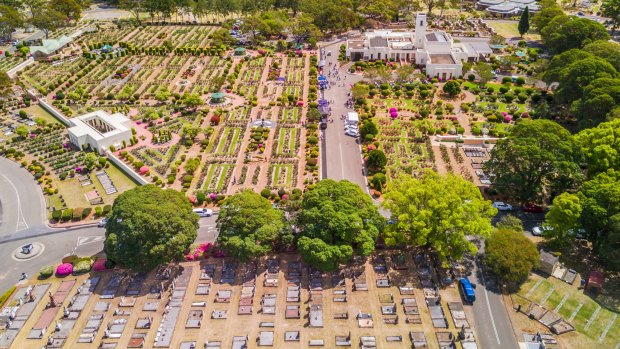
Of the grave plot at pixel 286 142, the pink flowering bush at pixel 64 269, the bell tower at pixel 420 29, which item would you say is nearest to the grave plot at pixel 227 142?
the grave plot at pixel 286 142

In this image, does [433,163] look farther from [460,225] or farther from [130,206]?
[130,206]

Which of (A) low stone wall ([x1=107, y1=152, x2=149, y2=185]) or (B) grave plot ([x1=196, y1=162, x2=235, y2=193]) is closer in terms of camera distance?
(B) grave plot ([x1=196, y1=162, x2=235, y2=193])

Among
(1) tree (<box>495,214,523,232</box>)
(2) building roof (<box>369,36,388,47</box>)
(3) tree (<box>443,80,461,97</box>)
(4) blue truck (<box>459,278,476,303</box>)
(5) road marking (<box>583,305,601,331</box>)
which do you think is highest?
(2) building roof (<box>369,36,388,47</box>)

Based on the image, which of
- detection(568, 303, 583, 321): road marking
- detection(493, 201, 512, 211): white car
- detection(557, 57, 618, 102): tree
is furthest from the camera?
detection(557, 57, 618, 102): tree

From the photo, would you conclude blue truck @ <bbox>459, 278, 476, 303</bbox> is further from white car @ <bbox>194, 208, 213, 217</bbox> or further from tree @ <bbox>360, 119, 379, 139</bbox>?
tree @ <bbox>360, 119, 379, 139</bbox>

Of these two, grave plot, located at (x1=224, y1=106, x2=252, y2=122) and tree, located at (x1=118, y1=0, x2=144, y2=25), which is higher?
tree, located at (x1=118, y1=0, x2=144, y2=25)

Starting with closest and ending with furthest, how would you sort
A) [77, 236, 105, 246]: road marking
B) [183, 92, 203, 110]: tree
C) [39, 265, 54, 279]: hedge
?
[39, 265, 54, 279]: hedge
[77, 236, 105, 246]: road marking
[183, 92, 203, 110]: tree

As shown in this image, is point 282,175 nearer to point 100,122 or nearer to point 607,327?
point 100,122

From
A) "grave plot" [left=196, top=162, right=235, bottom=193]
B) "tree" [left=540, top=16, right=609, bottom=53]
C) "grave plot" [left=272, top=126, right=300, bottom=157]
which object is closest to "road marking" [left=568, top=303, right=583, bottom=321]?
"grave plot" [left=272, top=126, right=300, bottom=157]
